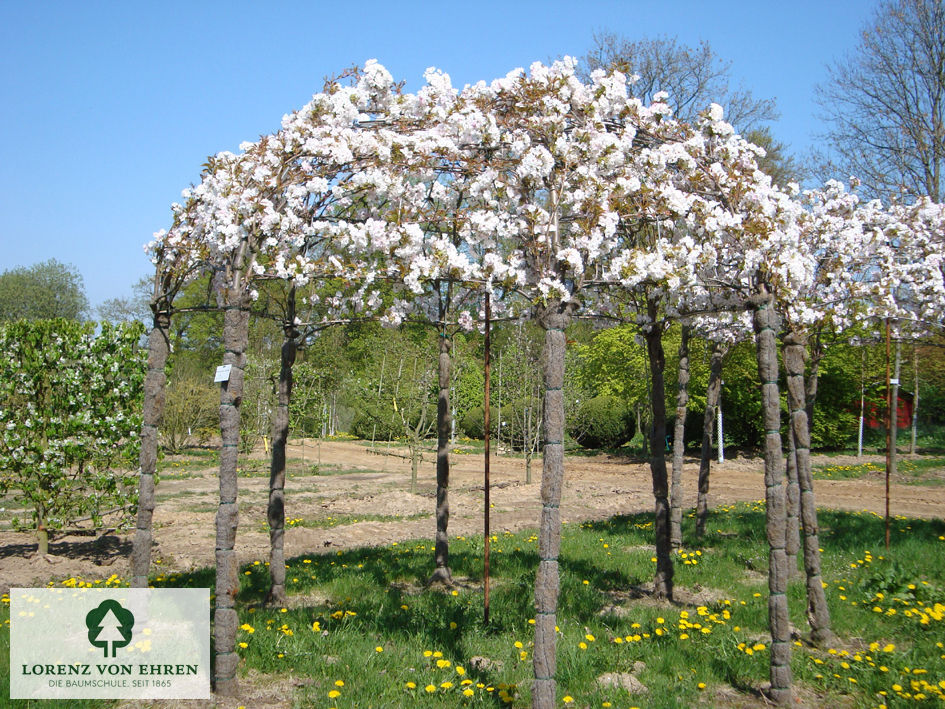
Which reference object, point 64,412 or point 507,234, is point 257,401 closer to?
point 64,412

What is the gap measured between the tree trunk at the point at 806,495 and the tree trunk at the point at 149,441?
17.3 ft

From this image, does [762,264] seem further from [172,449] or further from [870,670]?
[172,449]

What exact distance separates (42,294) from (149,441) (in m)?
50.9

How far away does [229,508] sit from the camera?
192 inches

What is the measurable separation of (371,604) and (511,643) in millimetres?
1530

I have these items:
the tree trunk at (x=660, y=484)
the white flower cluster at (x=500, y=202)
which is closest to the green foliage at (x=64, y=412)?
the white flower cluster at (x=500, y=202)

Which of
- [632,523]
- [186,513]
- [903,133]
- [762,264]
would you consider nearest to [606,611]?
[762,264]

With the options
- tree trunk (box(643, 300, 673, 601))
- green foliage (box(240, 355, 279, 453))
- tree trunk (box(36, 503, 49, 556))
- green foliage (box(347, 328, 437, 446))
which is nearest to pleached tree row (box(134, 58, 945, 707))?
tree trunk (box(643, 300, 673, 601))

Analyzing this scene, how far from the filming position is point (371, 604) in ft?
21.0

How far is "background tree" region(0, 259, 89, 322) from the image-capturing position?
155ft

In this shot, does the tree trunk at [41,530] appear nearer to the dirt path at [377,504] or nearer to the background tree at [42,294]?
the dirt path at [377,504]

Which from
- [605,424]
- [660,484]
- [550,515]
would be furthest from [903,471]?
[550,515]

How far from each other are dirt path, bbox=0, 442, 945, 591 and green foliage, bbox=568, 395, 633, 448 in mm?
2626

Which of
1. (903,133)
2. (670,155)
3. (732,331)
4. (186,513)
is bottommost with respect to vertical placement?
(186,513)
